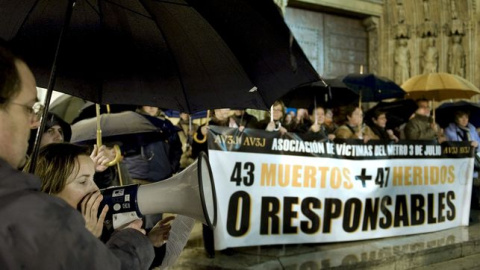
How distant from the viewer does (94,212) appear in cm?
147

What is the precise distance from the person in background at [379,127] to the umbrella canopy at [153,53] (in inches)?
203

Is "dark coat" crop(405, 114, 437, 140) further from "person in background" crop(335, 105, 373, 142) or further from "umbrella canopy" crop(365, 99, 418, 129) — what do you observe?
"person in background" crop(335, 105, 373, 142)

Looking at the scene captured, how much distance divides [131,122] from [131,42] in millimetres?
1593

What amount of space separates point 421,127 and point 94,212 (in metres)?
6.55

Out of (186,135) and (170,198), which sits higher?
(170,198)

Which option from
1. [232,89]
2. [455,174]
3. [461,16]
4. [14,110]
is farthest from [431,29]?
[14,110]

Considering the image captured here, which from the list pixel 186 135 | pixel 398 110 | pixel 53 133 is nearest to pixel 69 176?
pixel 53 133

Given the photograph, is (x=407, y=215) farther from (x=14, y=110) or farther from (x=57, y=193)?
(x=14, y=110)

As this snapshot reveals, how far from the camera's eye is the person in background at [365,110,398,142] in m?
6.91

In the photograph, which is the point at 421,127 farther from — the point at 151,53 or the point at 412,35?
the point at 412,35

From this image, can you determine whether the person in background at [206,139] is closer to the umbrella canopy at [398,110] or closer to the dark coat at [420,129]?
the dark coat at [420,129]

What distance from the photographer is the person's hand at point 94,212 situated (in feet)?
4.71

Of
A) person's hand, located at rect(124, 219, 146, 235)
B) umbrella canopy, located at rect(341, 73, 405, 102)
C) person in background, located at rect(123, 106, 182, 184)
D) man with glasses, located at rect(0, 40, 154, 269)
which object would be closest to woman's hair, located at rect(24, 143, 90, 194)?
person's hand, located at rect(124, 219, 146, 235)

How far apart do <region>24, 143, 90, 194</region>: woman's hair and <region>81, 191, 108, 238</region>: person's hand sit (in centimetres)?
18
